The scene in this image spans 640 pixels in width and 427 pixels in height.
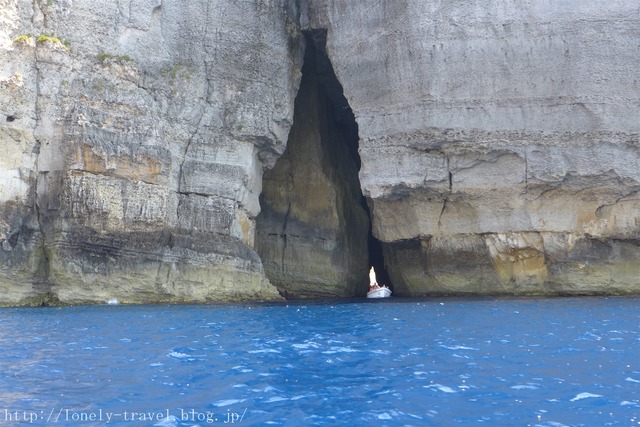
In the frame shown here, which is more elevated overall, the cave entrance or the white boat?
the cave entrance

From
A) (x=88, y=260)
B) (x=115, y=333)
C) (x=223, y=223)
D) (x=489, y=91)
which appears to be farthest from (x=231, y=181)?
(x=115, y=333)

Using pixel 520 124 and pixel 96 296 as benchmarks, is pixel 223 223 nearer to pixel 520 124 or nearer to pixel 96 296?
pixel 96 296

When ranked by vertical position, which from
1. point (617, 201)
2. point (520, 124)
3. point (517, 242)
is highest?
point (520, 124)

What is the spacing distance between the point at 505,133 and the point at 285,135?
7837mm

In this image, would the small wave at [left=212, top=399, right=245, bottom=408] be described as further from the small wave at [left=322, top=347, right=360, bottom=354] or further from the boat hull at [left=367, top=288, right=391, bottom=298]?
the boat hull at [left=367, top=288, right=391, bottom=298]

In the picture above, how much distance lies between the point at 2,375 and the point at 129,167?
1275cm

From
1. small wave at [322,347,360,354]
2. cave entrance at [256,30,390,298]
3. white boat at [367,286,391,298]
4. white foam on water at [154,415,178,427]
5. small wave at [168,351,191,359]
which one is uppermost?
cave entrance at [256,30,390,298]

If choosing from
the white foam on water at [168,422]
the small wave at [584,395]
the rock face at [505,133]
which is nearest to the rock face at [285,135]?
the rock face at [505,133]

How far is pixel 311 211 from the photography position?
2669 cm

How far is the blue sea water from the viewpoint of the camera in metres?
6.53

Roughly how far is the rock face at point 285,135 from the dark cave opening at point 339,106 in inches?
45.6

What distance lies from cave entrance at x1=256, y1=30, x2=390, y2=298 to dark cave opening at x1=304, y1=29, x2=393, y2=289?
0.17 feet

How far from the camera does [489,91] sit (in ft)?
68.5

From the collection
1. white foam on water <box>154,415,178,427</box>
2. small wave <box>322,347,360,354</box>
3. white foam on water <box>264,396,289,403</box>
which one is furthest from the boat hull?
white foam on water <box>154,415,178,427</box>
